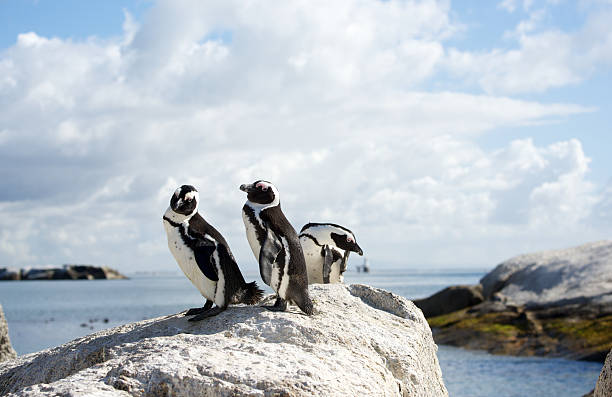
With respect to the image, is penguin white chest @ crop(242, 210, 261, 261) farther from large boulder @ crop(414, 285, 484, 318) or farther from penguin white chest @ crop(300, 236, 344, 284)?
large boulder @ crop(414, 285, 484, 318)

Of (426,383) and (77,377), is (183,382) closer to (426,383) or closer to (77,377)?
(77,377)

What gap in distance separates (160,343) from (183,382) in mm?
818

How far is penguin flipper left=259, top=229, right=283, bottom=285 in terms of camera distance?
662 cm

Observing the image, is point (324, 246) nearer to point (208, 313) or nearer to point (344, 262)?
point (344, 262)

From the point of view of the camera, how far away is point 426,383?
647cm

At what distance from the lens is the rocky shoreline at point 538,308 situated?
69.8 ft

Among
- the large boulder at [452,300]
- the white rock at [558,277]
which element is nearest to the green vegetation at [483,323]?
the large boulder at [452,300]

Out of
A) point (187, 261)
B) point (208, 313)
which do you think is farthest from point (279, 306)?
point (187, 261)

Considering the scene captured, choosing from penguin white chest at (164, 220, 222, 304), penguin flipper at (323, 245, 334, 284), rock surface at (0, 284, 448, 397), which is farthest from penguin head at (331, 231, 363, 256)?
penguin white chest at (164, 220, 222, 304)

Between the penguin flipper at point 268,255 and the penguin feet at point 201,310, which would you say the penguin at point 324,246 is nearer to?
the penguin flipper at point 268,255

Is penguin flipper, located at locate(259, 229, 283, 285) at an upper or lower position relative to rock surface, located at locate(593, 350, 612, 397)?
upper

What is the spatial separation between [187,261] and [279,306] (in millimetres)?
1018

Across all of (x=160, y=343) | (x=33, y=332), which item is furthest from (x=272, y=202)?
(x=33, y=332)

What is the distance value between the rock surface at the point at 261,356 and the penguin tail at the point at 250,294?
11.4 inches
